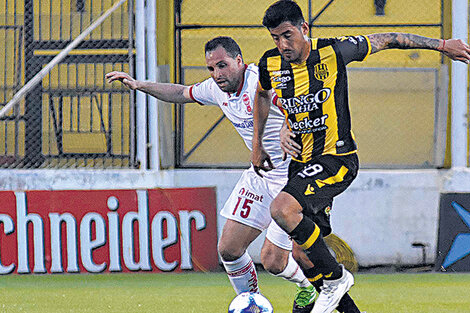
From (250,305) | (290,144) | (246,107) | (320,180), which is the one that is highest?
(246,107)

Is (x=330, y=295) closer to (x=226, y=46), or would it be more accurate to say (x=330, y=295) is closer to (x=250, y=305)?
(x=250, y=305)

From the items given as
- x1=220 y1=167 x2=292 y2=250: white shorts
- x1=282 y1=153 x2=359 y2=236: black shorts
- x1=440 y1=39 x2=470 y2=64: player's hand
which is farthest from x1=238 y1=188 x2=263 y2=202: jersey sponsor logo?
x1=440 y1=39 x2=470 y2=64: player's hand

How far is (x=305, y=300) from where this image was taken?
6539 millimetres

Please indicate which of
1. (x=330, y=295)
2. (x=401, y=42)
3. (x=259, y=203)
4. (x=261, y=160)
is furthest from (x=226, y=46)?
(x=330, y=295)

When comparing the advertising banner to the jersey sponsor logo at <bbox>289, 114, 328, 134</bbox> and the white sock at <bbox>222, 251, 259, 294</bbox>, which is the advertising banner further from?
the jersey sponsor logo at <bbox>289, 114, 328, 134</bbox>

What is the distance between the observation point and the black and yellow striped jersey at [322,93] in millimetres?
5824

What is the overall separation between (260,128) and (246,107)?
1.17 feet

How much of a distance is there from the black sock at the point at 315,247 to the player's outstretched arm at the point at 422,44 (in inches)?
43.9

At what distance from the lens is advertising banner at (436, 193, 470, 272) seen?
9.77 m

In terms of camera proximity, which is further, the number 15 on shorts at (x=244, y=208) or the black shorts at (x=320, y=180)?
the number 15 on shorts at (x=244, y=208)

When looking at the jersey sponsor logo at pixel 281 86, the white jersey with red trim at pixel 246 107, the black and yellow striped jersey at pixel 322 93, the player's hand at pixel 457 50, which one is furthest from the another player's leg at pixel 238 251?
the player's hand at pixel 457 50

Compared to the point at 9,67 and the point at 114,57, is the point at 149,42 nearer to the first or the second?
the point at 114,57

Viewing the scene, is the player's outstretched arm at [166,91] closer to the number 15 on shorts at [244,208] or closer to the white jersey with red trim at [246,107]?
the white jersey with red trim at [246,107]

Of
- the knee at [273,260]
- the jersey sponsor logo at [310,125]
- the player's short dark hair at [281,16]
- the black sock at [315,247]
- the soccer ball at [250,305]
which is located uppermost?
the player's short dark hair at [281,16]
